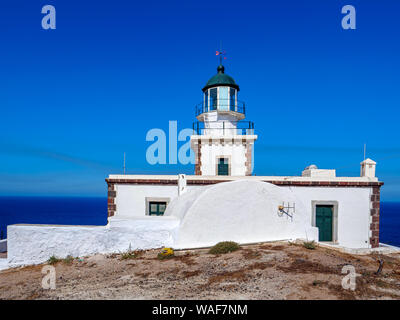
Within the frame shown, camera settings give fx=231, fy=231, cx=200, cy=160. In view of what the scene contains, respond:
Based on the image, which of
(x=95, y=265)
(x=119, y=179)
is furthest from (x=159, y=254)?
(x=119, y=179)

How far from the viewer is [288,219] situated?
9883 mm

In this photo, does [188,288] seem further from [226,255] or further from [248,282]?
[226,255]

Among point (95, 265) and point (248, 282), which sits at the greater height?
point (248, 282)

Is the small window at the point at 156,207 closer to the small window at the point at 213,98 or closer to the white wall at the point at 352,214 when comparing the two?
the white wall at the point at 352,214

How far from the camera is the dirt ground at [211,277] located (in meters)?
4.97

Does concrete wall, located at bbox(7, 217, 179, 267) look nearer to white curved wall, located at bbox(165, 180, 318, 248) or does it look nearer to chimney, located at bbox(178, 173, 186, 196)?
white curved wall, located at bbox(165, 180, 318, 248)

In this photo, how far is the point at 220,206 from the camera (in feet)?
29.7

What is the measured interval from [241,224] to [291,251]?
2.02 meters

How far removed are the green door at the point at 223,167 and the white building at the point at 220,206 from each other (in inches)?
2.8

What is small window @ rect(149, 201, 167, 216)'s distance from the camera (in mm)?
13039

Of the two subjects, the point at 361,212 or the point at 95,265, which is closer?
the point at 95,265

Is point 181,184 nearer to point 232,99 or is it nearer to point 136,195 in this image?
point 136,195
